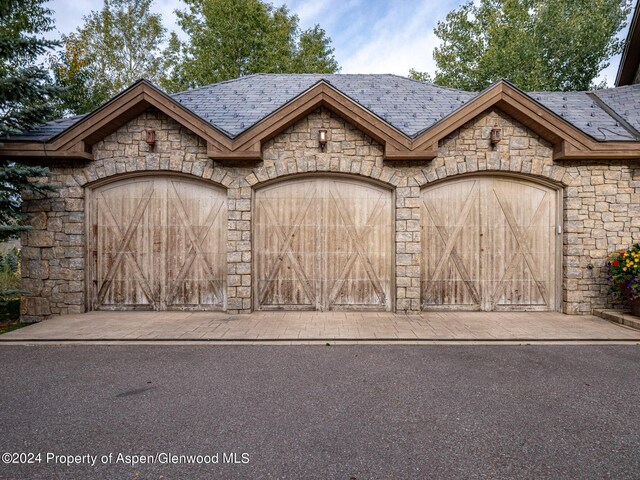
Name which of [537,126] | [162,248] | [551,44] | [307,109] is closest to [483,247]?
[537,126]

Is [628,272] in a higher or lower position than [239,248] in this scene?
lower

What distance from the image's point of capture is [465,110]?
668 cm

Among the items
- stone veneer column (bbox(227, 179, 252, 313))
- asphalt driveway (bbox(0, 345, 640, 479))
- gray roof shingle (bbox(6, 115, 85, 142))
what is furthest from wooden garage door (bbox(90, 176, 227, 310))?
asphalt driveway (bbox(0, 345, 640, 479))

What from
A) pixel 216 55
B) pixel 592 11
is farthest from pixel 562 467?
pixel 592 11

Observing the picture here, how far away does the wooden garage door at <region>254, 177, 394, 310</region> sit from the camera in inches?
285

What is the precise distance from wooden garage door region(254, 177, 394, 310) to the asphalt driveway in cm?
241

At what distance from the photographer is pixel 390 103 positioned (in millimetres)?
8805

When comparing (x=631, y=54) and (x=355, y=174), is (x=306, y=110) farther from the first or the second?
(x=631, y=54)

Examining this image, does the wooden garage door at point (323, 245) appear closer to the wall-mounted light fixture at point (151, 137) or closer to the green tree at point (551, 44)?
the wall-mounted light fixture at point (151, 137)

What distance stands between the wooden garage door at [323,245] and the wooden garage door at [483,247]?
1.03 meters

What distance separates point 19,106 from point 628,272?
1225 centimetres

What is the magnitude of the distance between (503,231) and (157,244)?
759 cm

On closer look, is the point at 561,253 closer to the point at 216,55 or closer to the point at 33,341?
the point at 33,341

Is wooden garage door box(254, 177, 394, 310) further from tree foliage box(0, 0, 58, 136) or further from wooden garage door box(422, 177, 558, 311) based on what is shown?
tree foliage box(0, 0, 58, 136)
